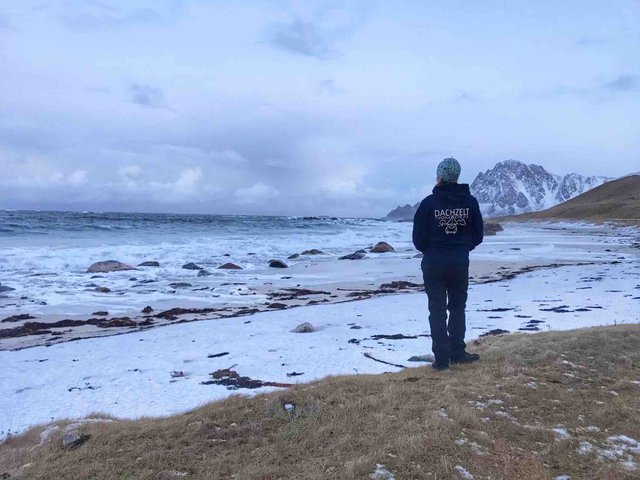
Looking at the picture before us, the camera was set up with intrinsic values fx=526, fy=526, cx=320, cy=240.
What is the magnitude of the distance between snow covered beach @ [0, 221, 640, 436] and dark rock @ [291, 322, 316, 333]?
16 centimetres

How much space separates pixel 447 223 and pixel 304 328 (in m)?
5.22

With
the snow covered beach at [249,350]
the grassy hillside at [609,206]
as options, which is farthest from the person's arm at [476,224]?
the grassy hillside at [609,206]

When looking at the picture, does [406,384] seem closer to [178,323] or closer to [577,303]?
[178,323]

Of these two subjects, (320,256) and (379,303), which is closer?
(379,303)

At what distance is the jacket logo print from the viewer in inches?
249

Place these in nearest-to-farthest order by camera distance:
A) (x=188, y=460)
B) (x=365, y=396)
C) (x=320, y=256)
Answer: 1. (x=188, y=460)
2. (x=365, y=396)
3. (x=320, y=256)

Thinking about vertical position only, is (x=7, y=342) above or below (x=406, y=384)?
below

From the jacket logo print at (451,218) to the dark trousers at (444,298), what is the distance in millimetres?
434

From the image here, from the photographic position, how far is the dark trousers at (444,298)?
6.38 meters

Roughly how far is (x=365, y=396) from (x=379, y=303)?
8.94 metres

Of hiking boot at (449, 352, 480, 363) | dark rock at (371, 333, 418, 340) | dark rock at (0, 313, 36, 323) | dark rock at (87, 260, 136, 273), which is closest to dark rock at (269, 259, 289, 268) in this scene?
dark rock at (87, 260, 136, 273)

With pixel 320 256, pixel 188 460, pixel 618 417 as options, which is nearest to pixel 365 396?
pixel 188 460

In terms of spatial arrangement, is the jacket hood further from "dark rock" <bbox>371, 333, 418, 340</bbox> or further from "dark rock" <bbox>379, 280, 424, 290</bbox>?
"dark rock" <bbox>379, 280, 424, 290</bbox>

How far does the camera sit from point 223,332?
11.0 metres
